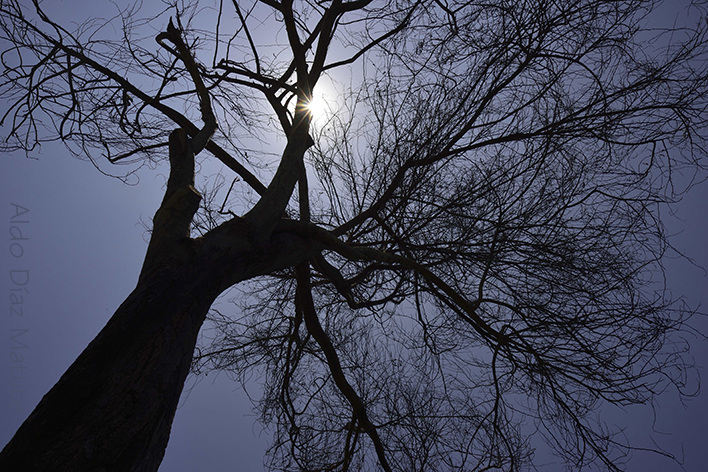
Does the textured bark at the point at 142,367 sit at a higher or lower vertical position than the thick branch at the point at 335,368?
lower

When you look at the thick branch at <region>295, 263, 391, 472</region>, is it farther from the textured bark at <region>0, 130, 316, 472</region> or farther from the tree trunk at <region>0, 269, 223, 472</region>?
the tree trunk at <region>0, 269, 223, 472</region>

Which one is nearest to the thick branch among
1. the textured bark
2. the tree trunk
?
the textured bark

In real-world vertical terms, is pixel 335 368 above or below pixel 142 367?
above

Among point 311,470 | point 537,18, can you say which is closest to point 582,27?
point 537,18

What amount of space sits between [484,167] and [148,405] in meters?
2.74

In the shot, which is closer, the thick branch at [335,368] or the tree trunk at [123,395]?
the tree trunk at [123,395]

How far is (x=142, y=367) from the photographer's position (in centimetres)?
108

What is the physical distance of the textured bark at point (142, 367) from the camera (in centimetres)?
90

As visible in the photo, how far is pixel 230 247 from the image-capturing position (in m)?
1.55

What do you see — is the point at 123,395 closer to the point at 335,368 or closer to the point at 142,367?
the point at 142,367

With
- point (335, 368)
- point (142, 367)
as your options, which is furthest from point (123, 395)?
point (335, 368)

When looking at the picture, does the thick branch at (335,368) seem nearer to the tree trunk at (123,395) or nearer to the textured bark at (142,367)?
the textured bark at (142,367)

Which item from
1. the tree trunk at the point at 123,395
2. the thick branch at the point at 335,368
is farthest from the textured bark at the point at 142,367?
the thick branch at the point at 335,368

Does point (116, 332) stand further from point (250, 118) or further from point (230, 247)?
point (250, 118)
